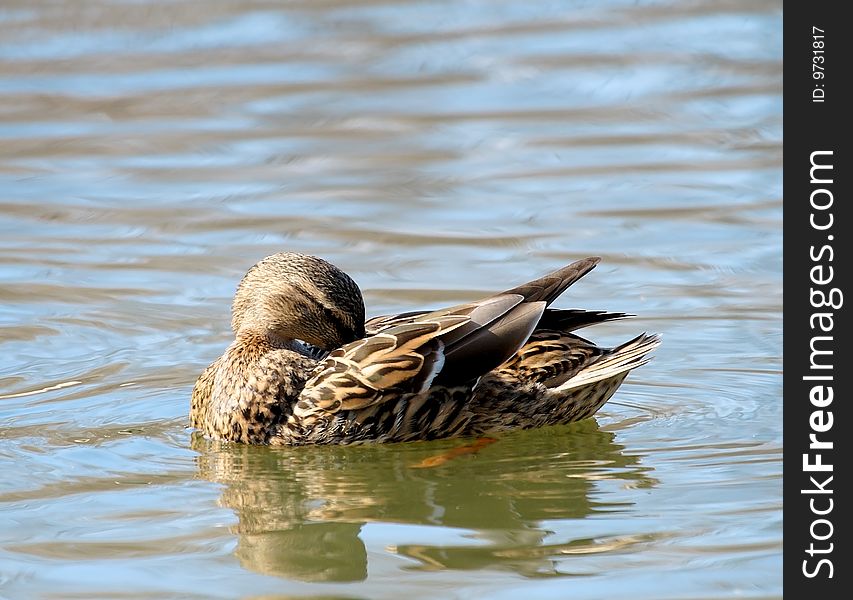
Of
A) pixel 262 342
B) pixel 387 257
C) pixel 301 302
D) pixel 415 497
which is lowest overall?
pixel 415 497

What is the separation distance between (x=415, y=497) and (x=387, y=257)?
3743 millimetres

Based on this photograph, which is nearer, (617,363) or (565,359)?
(617,363)

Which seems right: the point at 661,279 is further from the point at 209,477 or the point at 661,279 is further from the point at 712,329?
the point at 209,477

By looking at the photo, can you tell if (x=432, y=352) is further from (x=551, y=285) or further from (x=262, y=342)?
(x=262, y=342)

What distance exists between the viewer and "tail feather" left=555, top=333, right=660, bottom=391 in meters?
7.96

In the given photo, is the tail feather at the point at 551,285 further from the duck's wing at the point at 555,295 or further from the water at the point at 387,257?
the water at the point at 387,257

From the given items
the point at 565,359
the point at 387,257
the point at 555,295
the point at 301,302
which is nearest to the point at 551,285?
the point at 555,295

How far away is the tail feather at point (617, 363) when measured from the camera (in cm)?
796

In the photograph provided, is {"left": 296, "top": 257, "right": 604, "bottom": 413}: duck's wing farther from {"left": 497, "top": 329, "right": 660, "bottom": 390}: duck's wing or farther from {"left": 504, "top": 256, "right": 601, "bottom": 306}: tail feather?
{"left": 497, "top": 329, "right": 660, "bottom": 390}: duck's wing

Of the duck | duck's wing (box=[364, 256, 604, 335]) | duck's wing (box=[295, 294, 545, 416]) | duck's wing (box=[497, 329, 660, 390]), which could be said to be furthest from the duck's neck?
duck's wing (box=[497, 329, 660, 390])

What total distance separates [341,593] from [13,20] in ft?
39.3

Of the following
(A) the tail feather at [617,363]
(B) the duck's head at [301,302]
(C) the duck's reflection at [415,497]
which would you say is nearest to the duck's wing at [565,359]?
(A) the tail feather at [617,363]

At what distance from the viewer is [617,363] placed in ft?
26.2

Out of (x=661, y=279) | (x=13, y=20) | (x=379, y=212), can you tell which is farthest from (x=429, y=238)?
(x=13, y=20)
